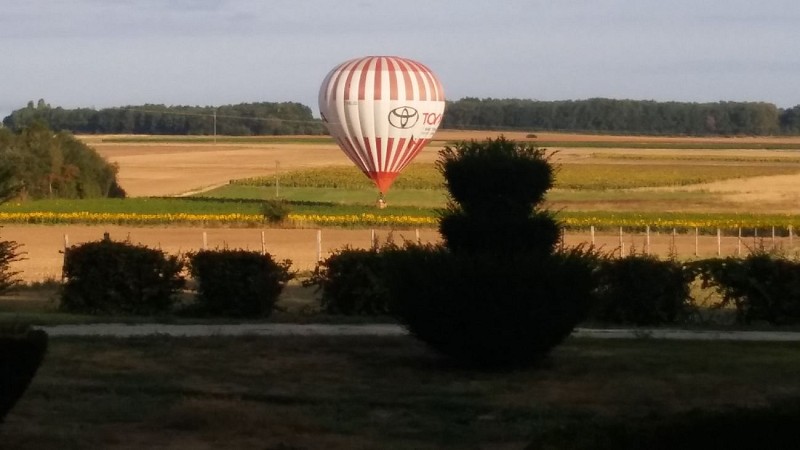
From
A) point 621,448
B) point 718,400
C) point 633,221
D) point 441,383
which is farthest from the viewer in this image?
point 633,221

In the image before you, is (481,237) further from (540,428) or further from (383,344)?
(540,428)

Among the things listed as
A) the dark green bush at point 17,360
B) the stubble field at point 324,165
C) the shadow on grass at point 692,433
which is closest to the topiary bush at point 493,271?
the stubble field at point 324,165

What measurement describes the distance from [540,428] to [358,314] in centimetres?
939

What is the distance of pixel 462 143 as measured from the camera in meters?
15.8

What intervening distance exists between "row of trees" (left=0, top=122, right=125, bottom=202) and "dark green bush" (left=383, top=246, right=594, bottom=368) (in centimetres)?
6184

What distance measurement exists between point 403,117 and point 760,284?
3390 cm

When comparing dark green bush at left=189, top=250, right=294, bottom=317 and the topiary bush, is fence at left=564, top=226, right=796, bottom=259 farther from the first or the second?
the topiary bush

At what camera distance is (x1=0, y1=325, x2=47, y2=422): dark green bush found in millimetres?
9312

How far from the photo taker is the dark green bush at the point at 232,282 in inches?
798

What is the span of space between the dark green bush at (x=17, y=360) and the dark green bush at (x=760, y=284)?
1340 cm

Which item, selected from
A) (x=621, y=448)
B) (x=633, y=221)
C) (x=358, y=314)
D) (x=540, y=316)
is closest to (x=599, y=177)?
(x=633, y=221)

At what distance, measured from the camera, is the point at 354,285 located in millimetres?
20672

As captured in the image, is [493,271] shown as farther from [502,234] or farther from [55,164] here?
[55,164]

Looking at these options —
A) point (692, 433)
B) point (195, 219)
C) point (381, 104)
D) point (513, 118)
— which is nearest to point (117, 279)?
point (692, 433)
